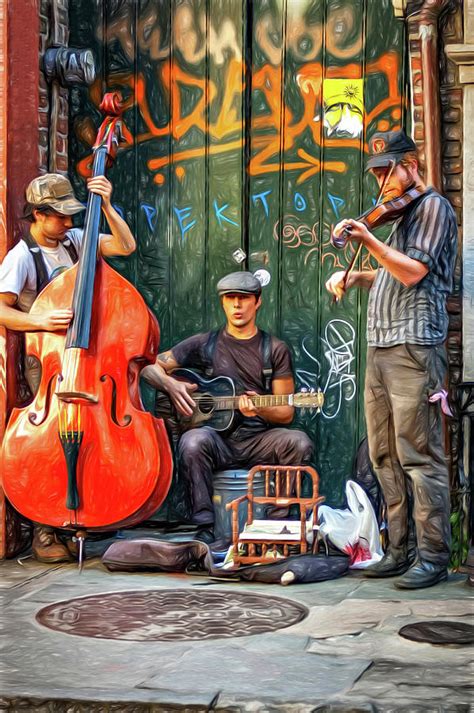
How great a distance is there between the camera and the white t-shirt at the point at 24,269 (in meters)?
5.93

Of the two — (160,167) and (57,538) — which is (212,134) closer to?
(160,167)

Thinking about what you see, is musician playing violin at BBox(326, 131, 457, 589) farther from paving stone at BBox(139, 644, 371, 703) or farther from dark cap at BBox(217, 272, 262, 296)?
paving stone at BBox(139, 644, 371, 703)

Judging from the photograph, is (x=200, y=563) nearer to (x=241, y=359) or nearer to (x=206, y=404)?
(x=206, y=404)

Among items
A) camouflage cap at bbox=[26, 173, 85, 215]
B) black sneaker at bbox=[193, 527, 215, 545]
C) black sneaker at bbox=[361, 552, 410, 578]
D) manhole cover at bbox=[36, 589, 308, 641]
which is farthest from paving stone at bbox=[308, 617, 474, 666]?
camouflage cap at bbox=[26, 173, 85, 215]

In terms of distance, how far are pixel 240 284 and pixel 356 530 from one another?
4.56ft

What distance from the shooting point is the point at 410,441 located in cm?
555

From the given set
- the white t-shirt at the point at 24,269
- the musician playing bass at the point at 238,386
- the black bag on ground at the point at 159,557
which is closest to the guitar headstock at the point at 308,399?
the musician playing bass at the point at 238,386

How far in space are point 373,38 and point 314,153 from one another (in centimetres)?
67

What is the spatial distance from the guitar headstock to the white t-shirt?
1.33 metres

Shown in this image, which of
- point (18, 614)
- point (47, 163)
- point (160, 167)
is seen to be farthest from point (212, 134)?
point (18, 614)

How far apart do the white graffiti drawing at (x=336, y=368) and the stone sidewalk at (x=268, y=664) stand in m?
1.34

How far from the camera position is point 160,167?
6613 mm

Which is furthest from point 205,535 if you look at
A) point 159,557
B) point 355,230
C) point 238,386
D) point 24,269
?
point 355,230

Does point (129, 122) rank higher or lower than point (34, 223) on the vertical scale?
higher
